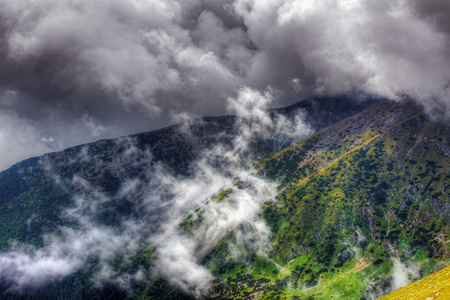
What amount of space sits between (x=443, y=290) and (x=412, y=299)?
8457mm

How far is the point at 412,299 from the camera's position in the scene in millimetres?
62812

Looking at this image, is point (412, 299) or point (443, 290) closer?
point (443, 290)

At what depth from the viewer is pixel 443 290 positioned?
57125 millimetres
